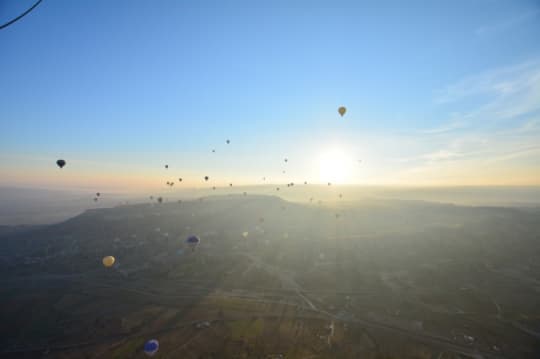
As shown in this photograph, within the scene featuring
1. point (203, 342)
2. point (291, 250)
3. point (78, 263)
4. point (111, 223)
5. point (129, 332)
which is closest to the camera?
point (203, 342)

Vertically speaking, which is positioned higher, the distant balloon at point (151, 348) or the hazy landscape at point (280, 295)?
the distant balloon at point (151, 348)

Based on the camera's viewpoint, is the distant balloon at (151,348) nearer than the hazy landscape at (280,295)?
Yes

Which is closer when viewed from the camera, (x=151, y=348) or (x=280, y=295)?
(x=151, y=348)

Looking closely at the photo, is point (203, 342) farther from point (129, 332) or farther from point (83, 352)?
point (83, 352)

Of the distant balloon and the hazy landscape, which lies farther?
the hazy landscape

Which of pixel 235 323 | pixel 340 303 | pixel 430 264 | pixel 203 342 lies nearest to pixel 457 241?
pixel 430 264

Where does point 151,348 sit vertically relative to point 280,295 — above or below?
above

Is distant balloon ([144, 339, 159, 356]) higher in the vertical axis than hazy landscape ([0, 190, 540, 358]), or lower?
higher

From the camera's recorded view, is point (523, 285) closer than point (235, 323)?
No
